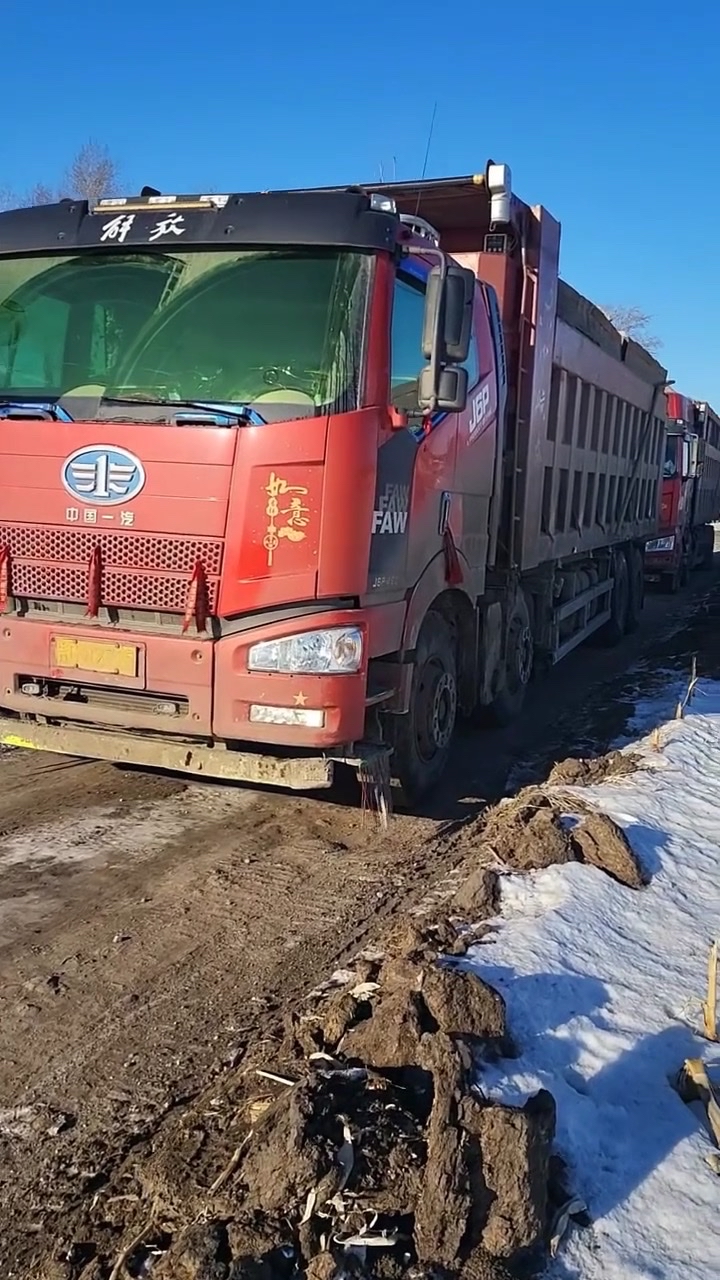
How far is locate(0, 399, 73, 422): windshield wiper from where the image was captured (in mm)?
4676

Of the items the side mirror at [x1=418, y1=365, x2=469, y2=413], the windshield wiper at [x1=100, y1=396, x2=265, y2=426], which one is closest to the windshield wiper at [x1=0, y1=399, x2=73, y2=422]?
the windshield wiper at [x1=100, y1=396, x2=265, y2=426]

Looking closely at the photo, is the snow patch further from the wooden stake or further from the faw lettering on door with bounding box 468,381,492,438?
the faw lettering on door with bounding box 468,381,492,438

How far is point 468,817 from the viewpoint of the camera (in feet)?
19.0

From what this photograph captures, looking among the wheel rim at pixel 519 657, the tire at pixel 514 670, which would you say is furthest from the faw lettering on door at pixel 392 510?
the wheel rim at pixel 519 657

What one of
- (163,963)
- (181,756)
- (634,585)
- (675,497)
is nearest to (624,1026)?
(163,963)

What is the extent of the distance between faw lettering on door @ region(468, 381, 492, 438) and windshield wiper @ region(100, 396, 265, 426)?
73.7 inches

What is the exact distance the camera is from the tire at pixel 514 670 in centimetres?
763

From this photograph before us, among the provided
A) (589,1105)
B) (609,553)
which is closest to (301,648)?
(589,1105)

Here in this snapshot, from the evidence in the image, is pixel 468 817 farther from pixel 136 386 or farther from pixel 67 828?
pixel 136 386

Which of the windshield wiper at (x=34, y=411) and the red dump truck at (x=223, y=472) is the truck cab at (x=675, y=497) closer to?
the red dump truck at (x=223, y=472)

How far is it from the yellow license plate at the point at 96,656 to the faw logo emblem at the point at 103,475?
62 centimetres

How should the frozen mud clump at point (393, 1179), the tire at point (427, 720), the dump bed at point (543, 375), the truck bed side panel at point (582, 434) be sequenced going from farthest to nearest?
the truck bed side panel at point (582, 434) < the dump bed at point (543, 375) < the tire at point (427, 720) < the frozen mud clump at point (393, 1179)

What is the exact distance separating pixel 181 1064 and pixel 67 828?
2.22 m

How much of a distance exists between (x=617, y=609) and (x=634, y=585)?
1013 mm
